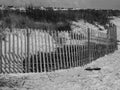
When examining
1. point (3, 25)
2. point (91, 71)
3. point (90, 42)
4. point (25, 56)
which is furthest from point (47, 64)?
point (3, 25)

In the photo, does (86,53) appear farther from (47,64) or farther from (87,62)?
(47,64)

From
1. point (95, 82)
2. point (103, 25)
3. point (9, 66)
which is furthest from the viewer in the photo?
point (103, 25)

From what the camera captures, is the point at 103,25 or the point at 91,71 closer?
the point at 91,71

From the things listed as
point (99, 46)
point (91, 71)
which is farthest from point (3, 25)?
point (91, 71)

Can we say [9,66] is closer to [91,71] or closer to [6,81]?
Result: [6,81]

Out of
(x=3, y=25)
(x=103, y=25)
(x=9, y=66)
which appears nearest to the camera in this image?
(x=9, y=66)

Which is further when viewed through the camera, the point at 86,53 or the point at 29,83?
the point at 86,53

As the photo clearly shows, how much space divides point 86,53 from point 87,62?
44 centimetres

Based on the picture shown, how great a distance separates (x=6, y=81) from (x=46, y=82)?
1256 millimetres

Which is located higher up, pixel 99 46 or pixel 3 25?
pixel 3 25

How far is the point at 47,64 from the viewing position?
9.78 meters

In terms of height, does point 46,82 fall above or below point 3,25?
below

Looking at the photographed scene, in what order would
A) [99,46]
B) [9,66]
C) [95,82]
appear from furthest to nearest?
[99,46]
[9,66]
[95,82]

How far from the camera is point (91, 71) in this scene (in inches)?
368
